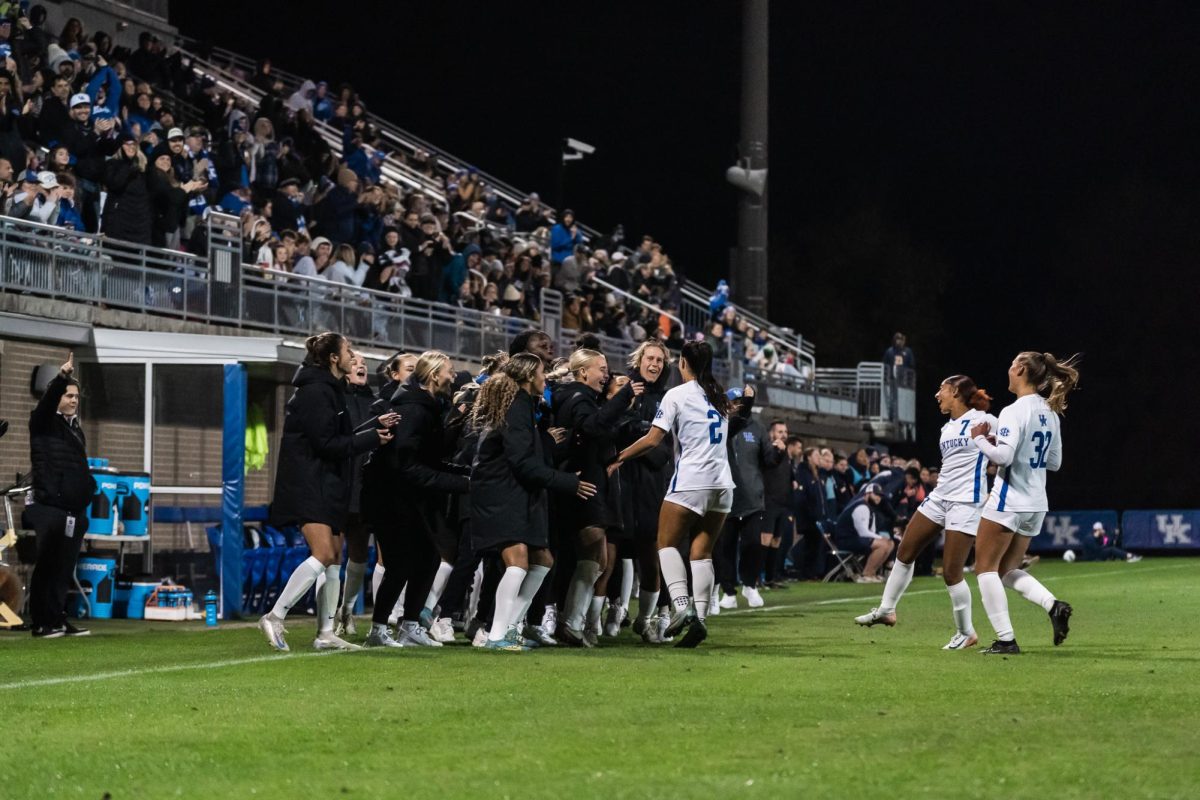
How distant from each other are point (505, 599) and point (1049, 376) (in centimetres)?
392

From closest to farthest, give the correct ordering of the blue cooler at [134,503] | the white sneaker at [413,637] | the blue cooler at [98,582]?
1. the white sneaker at [413,637]
2. the blue cooler at [98,582]
3. the blue cooler at [134,503]

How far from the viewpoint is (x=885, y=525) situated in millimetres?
26641

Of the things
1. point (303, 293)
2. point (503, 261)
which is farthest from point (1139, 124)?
point (303, 293)

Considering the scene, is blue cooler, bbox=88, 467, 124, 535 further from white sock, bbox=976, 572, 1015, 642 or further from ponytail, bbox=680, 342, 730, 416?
white sock, bbox=976, 572, 1015, 642

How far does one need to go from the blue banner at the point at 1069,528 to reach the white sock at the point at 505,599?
1131 inches

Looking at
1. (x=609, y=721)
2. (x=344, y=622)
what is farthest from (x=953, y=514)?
(x=609, y=721)

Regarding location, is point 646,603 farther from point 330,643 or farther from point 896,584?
point 330,643

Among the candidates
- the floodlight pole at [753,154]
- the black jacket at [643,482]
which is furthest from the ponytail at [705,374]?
the floodlight pole at [753,154]

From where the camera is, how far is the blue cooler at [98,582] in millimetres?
17250

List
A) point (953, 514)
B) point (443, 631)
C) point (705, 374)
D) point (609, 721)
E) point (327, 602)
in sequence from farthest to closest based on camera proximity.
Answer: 1. point (443, 631)
2. point (953, 514)
3. point (705, 374)
4. point (327, 602)
5. point (609, 721)

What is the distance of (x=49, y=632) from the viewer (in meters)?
14.6

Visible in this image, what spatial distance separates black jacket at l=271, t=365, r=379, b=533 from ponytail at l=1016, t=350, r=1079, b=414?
14.3ft

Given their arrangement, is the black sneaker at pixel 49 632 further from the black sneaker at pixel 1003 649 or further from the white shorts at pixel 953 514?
the black sneaker at pixel 1003 649

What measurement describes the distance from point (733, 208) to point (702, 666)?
51.8 metres
